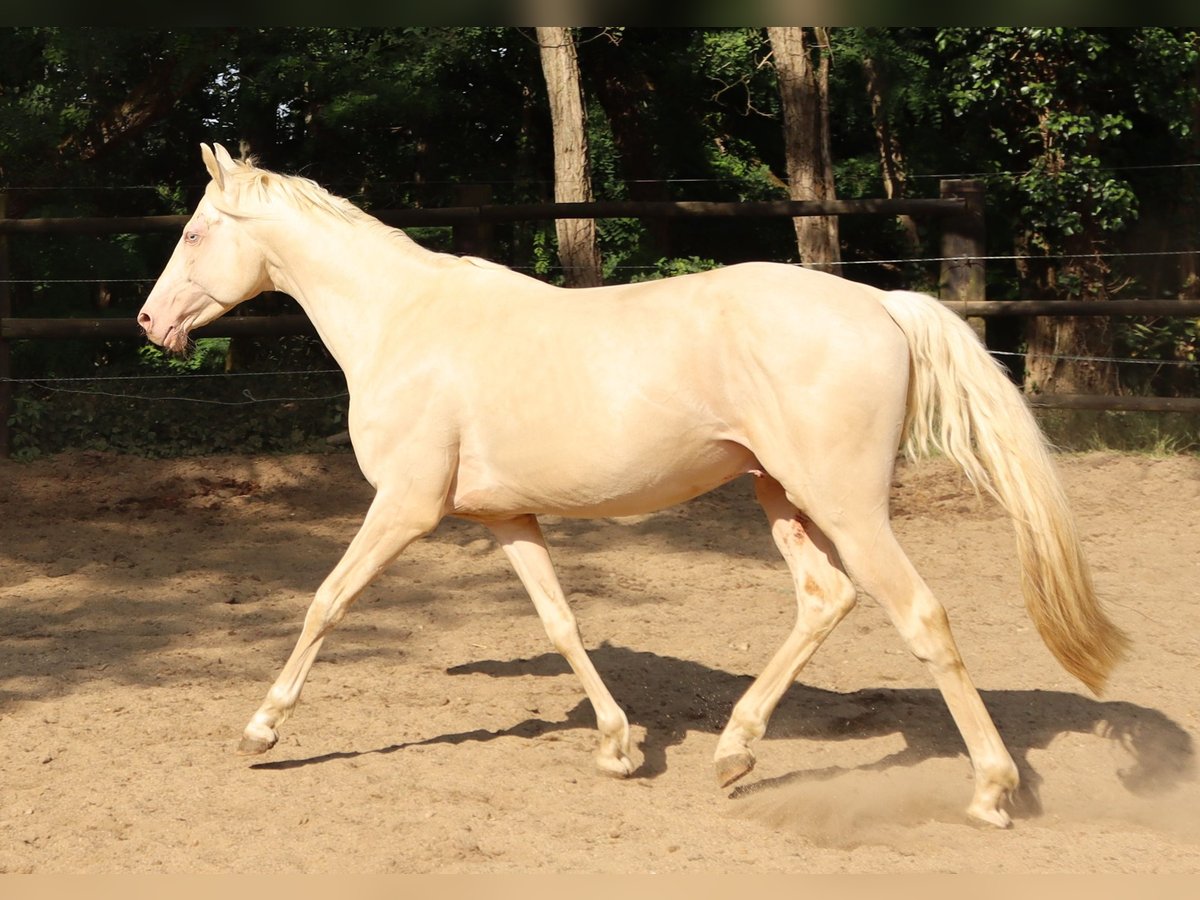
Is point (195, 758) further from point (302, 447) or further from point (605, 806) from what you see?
point (302, 447)

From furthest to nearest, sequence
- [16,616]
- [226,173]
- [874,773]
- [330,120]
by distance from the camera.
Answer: [330,120] → [16,616] → [226,173] → [874,773]

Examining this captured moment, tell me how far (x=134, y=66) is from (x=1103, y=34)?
28.3ft

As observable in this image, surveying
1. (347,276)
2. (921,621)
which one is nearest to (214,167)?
(347,276)

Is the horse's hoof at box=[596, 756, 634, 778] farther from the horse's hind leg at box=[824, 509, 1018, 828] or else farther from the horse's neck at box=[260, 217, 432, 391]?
the horse's neck at box=[260, 217, 432, 391]

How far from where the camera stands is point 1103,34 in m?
11.1

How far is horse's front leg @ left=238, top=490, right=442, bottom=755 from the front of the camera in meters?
4.08

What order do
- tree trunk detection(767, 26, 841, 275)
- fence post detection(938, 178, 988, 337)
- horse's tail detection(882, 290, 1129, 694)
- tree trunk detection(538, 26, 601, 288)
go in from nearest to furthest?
horse's tail detection(882, 290, 1129, 694), fence post detection(938, 178, 988, 337), tree trunk detection(538, 26, 601, 288), tree trunk detection(767, 26, 841, 275)

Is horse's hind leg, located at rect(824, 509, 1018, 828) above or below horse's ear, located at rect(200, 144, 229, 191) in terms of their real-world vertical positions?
below

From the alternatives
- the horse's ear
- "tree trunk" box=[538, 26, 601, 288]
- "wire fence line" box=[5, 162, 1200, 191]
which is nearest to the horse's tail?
the horse's ear

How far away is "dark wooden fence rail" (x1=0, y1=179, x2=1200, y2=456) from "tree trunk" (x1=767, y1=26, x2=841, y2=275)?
1035 millimetres

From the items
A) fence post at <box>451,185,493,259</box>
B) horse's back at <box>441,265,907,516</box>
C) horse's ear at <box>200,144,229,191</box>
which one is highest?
horse's ear at <box>200,144,229,191</box>

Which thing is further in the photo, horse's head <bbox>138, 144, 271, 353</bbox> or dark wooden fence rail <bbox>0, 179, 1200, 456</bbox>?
dark wooden fence rail <bbox>0, 179, 1200, 456</bbox>

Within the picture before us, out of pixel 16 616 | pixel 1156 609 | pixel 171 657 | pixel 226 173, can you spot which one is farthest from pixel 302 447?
pixel 1156 609

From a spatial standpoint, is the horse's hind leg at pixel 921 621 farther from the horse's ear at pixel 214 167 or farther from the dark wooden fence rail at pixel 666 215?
the dark wooden fence rail at pixel 666 215
